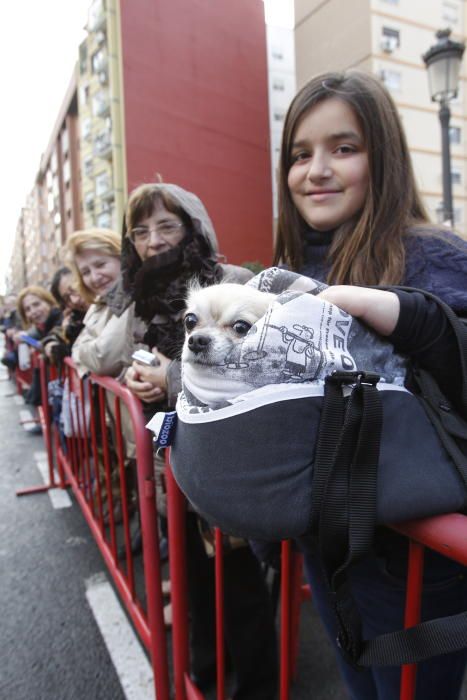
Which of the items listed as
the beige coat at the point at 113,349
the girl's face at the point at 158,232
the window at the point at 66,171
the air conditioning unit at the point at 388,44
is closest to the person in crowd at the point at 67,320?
the beige coat at the point at 113,349

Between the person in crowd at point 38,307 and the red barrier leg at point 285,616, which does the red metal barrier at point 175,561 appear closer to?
the red barrier leg at point 285,616

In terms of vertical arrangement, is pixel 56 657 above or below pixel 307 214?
below

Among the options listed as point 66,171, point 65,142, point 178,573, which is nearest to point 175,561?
point 178,573

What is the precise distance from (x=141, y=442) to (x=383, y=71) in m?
27.5

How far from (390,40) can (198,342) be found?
29004 millimetres

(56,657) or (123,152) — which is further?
(123,152)

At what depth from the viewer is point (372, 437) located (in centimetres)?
75

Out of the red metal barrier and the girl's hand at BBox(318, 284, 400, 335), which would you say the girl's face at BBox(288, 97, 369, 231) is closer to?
the girl's hand at BBox(318, 284, 400, 335)

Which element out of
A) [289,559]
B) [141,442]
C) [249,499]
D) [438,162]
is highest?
[438,162]

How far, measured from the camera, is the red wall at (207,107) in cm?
2328

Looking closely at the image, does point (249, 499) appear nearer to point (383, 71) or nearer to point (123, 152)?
point (123, 152)

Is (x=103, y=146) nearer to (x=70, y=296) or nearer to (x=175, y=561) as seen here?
(x=70, y=296)

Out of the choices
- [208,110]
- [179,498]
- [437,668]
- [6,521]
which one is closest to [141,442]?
[179,498]

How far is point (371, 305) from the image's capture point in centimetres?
84
